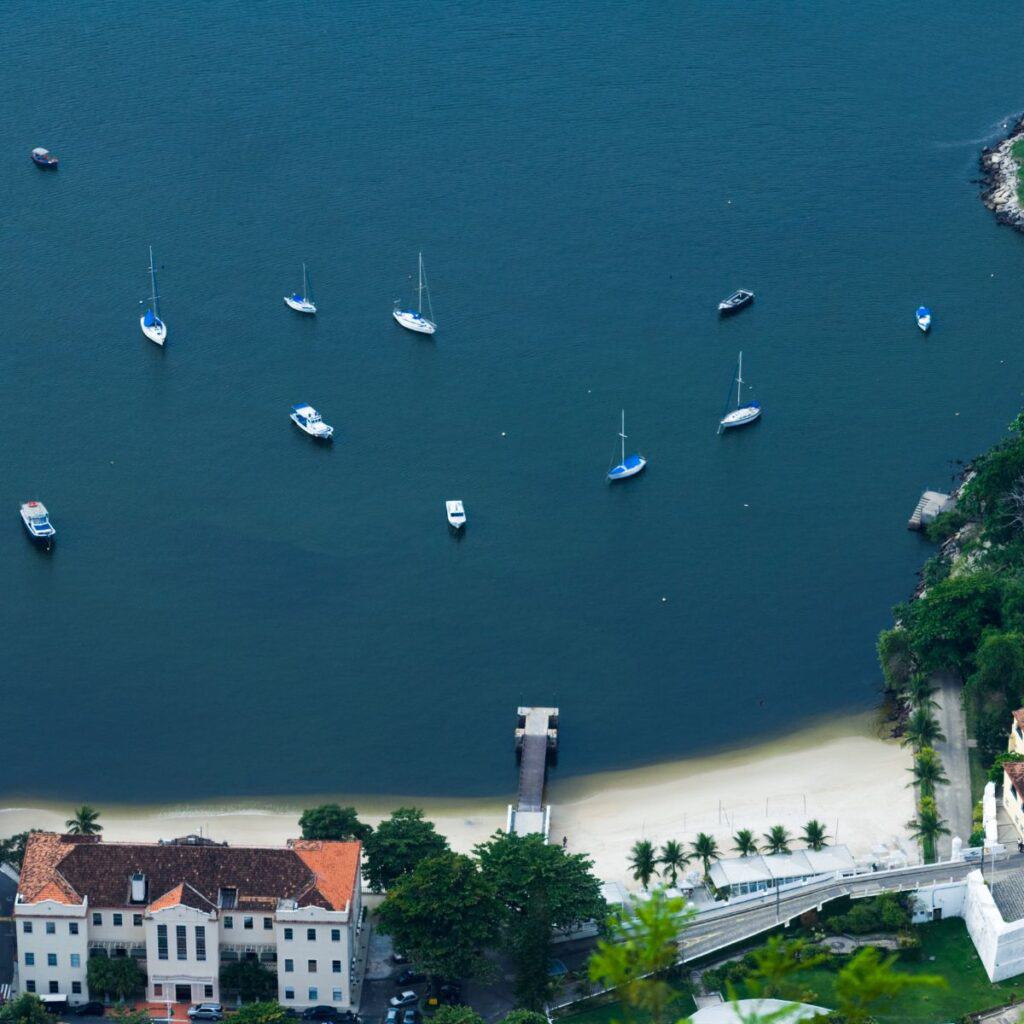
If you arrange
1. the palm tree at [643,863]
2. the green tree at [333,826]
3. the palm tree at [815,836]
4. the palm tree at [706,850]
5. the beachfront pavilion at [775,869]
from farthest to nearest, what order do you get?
1. the palm tree at [815,836]
2. the palm tree at [706,850]
3. the palm tree at [643,863]
4. the green tree at [333,826]
5. the beachfront pavilion at [775,869]

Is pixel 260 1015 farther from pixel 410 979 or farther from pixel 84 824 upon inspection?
pixel 84 824

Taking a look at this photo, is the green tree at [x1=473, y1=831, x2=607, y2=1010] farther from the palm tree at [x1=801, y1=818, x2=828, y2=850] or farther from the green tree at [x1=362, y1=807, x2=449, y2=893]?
the palm tree at [x1=801, y1=818, x2=828, y2=850]

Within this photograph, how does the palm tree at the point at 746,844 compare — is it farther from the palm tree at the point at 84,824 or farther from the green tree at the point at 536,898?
the palm tree at the point at 84,824

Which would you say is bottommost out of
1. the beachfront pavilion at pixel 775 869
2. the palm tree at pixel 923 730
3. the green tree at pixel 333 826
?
the beachfront pavilion at pixel 775 869

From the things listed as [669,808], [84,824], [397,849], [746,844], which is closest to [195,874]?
[397,849]

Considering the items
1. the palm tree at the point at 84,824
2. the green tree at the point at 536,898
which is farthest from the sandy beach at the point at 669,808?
the green tree at the point at 536,898

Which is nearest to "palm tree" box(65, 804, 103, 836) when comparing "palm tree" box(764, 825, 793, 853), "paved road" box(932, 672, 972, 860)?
"palm tree" box(764, 825, 793, 853)
